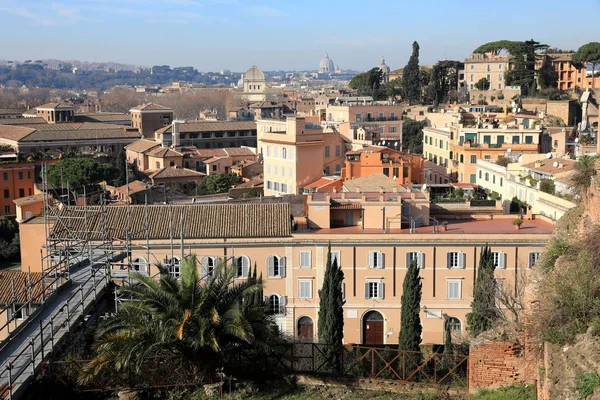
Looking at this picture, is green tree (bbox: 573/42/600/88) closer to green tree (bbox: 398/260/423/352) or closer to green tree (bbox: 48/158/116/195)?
green tree (bbox: 48/158/116/195)

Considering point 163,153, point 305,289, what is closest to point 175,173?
point 163,153

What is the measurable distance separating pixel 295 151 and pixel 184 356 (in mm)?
21640

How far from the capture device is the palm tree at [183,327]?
8.66 m

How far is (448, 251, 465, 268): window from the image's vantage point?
1984 centimetres

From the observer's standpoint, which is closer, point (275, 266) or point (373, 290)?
point (373, 290)

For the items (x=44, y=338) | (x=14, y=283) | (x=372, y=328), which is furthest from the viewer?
(x=372, y=328)

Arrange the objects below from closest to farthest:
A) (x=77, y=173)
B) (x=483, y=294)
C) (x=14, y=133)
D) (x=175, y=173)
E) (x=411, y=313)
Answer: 1. (x=483, y=294)
2. (x=411, y=313)
3. (x=77, y=173)
4. (x=175, y=173)
5. (x=14, y=133)

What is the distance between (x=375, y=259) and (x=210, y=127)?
3455 cm

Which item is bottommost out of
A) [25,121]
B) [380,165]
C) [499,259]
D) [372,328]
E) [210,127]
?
[372,328]

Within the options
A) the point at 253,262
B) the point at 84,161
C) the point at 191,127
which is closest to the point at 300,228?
the point at 253,262

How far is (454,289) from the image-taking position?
19.9 meters

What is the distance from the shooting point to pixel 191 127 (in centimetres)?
5262

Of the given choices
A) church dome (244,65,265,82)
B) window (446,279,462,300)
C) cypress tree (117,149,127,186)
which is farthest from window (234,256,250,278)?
church dome (244,65,265,82)

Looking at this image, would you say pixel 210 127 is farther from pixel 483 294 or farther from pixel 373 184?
pixel 483 294
